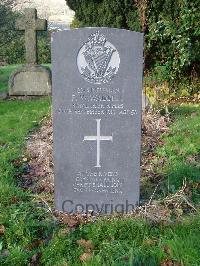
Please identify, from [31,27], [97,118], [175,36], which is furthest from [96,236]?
[31,27]

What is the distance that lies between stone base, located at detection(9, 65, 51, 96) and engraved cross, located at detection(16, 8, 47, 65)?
1.09 feet

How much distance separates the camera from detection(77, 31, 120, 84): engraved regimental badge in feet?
11.7

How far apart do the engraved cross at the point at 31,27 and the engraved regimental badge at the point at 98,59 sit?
7.21m

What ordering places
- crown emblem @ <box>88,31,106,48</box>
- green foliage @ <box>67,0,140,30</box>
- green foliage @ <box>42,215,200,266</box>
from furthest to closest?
1. green foliage @ <box>67,0,140,30</box>
2. crown emblem @ <box>88,31,106,48</box>
3. green foliage @ <box>42,215,200,266</box>

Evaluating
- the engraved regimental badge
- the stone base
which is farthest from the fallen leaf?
the stone base

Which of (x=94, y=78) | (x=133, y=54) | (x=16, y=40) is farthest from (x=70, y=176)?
(x=16, y=40)

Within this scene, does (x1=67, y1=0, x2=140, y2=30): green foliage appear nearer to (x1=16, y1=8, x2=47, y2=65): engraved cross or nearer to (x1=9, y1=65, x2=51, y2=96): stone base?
(x1=16, y1=8, x2=47, y2=65): engraved cross

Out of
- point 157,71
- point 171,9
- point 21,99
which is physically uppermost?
point 171,9

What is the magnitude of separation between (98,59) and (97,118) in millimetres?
517

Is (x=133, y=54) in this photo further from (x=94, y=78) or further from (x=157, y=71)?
(x=157, y=71)

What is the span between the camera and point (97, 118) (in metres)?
3.78

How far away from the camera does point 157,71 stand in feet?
31.6

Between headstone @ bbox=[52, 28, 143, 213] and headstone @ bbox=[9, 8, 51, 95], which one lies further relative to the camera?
headstone @ bbox=[9, 8, 51, 95]

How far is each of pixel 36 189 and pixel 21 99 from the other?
6080 mm
